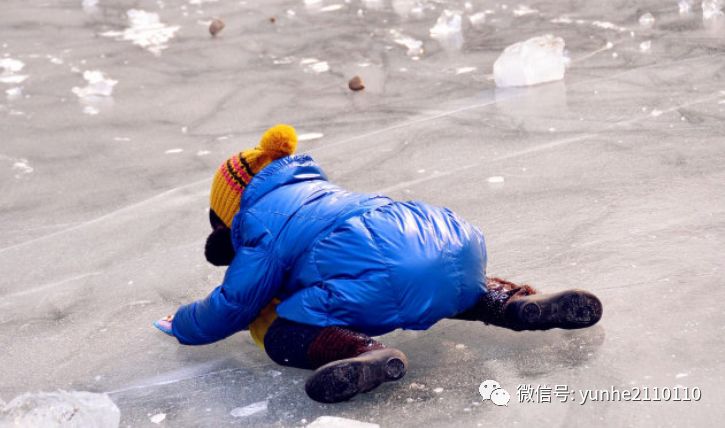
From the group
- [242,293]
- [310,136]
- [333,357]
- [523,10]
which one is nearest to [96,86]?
[310,136]

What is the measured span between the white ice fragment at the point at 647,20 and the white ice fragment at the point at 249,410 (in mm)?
4894

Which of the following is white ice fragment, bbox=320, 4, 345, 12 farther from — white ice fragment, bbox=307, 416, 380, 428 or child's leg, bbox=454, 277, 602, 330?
white ice fragment, bbox=307, 416, 380, 428

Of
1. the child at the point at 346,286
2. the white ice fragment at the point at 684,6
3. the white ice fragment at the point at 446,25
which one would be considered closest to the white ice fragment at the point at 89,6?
the white ice fragment at the point at 446,25

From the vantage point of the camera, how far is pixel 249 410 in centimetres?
264

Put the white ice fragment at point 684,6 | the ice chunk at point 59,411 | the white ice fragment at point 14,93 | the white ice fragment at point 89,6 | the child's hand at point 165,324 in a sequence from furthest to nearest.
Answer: the white ice fragment at point 89,6 → the white ice fragment at point 684,6 → the white ice fragment at point 14,93 → the child's hand at point 165,324 → the ice chunk at point 59,411

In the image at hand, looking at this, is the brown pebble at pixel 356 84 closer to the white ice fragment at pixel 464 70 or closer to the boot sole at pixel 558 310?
the white ice fragment at pixel 464 70

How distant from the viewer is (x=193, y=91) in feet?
20.7

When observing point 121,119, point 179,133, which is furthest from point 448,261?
point 121,119

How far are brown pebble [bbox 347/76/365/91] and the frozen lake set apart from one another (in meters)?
0.05

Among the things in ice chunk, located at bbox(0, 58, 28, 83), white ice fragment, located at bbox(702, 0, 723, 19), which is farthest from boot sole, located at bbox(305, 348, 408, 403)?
white ice fragment, located at bbox(702, 0, 723, 19)

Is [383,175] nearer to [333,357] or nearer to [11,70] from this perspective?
[333,357]

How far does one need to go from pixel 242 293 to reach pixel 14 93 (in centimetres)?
418

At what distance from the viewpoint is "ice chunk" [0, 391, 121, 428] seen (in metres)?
2.55

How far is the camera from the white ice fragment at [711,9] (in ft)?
22.3
